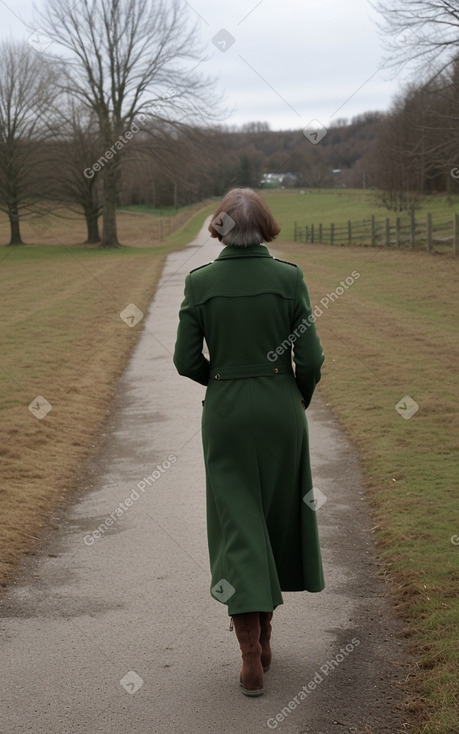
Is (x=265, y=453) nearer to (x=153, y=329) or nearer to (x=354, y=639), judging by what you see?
(x=354, y=639)

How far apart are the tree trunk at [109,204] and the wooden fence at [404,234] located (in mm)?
11676

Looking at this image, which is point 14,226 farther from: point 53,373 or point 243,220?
point 243,220

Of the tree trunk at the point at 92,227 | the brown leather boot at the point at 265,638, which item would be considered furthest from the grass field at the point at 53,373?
the tree trunk at the point at 92,227

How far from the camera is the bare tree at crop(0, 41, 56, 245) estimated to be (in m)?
49.1

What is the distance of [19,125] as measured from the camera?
4956 cm

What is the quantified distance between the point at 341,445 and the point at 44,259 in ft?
129

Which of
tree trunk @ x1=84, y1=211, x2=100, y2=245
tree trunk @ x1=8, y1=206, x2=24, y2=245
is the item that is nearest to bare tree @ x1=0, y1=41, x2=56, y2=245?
tree trunk @ x1=8, y1=206, x2=24, y2=245

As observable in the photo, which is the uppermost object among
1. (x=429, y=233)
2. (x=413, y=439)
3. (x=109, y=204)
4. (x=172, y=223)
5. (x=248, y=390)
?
(x=248, y=390)

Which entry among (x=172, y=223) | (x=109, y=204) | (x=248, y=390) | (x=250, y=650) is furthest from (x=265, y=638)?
(x=172, y=223)

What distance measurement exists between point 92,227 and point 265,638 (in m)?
52.0

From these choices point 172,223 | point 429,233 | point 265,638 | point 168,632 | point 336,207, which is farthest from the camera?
point 172,223

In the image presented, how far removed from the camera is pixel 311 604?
15.1 feet

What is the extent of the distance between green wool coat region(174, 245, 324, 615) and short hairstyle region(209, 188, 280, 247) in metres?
0.06

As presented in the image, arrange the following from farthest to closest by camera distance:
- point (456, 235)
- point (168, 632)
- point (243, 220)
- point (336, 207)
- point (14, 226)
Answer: point (336, 207), point (14, 226), point (456, 235), point (168, 632), point (243, 220)
